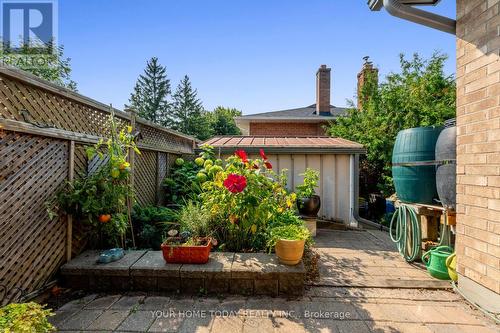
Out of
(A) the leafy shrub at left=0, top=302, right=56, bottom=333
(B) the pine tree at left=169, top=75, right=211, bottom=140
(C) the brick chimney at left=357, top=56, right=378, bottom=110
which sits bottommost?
(A) the leafy shrub at left=0, top=302, right=56, bottom=333

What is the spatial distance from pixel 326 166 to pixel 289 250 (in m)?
3.48

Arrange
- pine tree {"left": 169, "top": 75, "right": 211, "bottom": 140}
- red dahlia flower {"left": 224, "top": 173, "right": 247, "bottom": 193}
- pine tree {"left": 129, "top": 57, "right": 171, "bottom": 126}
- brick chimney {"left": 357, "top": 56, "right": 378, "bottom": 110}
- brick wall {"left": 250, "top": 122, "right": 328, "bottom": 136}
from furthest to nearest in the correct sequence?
pine tree {"left": 129, "top": 57, "right": 171, "bottom": 126} < pine tree {"left": 169, "top": 75, "right": 211, "bottom": 140} < brick wall {"left": 250, "top": 122, "right": 328, "bottom": 136} < brick chimney {"left": 357, "top": 56, "right": 378, "bottom": 110} < red dahlia flower {"left": 224, "top": 173, "right": 247, "bottom": 193}

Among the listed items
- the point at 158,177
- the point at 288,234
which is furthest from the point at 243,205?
the point at 158,177

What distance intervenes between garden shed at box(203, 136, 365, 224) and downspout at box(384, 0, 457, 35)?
298 cm

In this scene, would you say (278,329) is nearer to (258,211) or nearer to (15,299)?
(258,211)

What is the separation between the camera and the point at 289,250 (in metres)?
2.56

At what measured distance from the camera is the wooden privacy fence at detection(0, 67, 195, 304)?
2109 mm

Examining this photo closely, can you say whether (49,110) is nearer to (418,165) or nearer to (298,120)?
(418,165)

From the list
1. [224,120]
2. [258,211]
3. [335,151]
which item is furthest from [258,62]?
[224,120]

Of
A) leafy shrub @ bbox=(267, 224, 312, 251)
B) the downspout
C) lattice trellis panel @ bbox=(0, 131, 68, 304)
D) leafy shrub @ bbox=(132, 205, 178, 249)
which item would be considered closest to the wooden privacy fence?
lattice trellis panel @ bbox=(0, 131, 68, 304)

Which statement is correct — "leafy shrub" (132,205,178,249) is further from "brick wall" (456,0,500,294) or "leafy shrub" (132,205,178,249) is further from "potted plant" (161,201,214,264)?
"brick wall" (456,0,500,294)

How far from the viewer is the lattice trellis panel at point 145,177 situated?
429cm

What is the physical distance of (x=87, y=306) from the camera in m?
2.30

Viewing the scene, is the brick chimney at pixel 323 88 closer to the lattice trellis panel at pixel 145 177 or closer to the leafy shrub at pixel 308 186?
the leafy shrub at pixel 308 186
